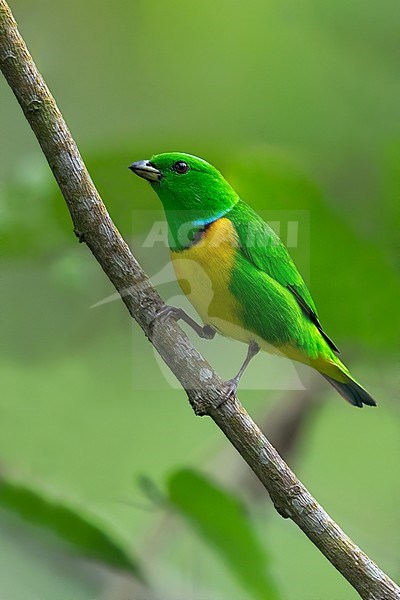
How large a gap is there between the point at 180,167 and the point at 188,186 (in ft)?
0.07

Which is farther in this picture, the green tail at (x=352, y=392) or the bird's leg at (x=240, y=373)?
the green tail at (x=352, y=392)

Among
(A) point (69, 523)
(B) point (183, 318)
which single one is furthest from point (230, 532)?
(B) point (183, 318)

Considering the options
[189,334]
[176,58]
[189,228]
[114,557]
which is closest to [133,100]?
[176,58]

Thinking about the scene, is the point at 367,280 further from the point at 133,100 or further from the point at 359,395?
the point at 133,100

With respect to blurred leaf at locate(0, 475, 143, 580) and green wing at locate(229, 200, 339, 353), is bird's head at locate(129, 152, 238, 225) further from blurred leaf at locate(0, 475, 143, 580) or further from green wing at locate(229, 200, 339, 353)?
blurred leaf at locate(0, 475, 143, 580)

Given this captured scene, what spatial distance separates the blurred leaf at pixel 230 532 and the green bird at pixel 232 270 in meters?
0.20

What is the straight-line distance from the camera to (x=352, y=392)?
0.87 m

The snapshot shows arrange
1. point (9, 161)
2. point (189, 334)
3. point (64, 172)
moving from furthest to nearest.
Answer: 1. point (9, 161)
2. point (189, 334)
3. point (64, 172)

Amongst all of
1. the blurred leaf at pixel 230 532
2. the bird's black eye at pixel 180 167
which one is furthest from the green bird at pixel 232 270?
the blurred leaf at pixel 230 532

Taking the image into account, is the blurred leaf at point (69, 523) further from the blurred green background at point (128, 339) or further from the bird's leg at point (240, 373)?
the bird's leg at point (240, 373)

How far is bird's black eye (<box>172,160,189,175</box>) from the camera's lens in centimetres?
79

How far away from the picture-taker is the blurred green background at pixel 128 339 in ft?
2.96

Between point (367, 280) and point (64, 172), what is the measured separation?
1.35ft

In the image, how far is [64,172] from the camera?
70 cm
